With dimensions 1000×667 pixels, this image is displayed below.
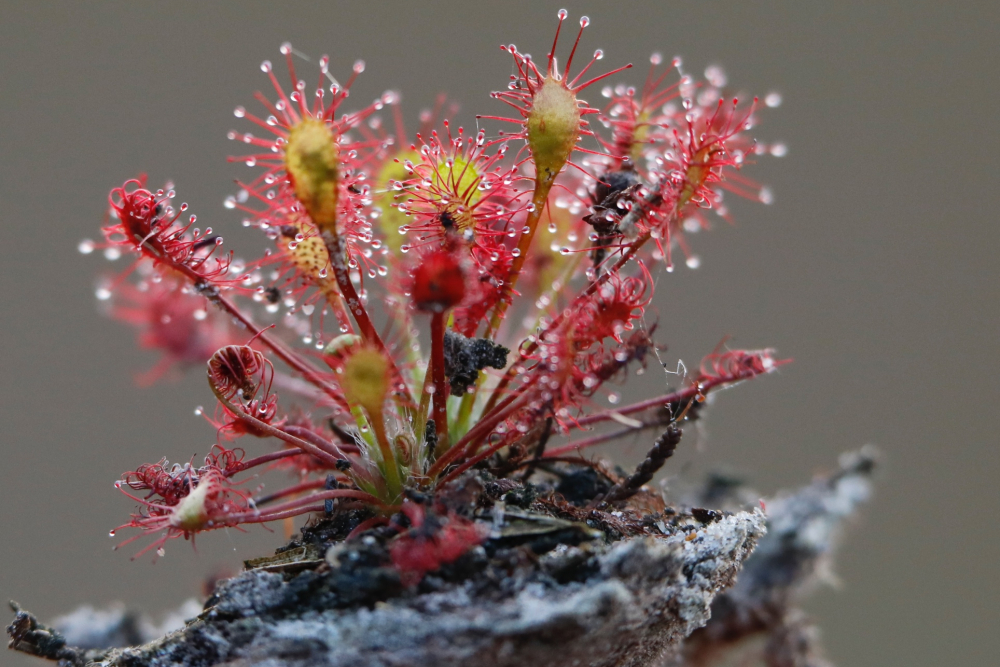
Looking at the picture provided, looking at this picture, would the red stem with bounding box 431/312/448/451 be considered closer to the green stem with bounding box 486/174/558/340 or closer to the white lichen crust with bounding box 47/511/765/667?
the green stem with bounding box 486/174/558/340

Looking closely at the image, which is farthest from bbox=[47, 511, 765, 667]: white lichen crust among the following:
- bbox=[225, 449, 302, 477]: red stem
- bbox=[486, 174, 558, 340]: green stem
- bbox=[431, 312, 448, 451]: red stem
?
bbox=[486, 174, 558, 340]: green stem

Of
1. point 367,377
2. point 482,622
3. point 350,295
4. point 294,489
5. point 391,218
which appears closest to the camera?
point 482,622

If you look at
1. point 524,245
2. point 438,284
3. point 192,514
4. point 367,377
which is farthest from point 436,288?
point 192,514

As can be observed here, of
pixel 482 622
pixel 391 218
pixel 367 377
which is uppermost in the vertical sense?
pixel 391 218

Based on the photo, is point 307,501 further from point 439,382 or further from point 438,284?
point 438,284

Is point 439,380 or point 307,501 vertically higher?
point 439,380

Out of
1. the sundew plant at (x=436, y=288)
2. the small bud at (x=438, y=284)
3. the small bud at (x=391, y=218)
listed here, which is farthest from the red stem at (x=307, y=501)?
the small bud at (x=391, y=218)

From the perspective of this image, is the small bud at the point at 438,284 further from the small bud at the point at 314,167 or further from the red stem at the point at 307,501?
the red stem at the point at 307,501
